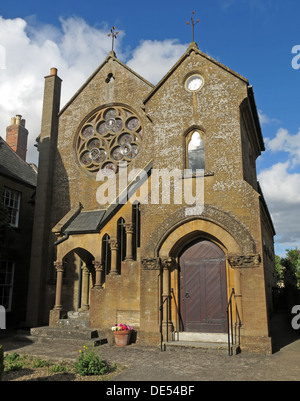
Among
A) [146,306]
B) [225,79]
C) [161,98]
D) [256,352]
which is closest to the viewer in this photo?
[256,352]

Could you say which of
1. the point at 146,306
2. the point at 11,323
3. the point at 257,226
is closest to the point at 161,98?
the point at 257,226

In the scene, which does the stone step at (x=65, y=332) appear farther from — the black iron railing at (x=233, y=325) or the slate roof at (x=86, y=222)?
the black iron railing at (x=233, y=325)

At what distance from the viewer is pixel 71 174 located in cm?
1684

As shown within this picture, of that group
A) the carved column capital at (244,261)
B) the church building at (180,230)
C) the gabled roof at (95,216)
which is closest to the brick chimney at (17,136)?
the church building at (180,230)

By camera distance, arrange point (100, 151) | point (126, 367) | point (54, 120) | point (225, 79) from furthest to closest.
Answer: point (54, 120), point (100, 151), point (225, 79), point (126, 367)

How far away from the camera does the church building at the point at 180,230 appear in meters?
10.7

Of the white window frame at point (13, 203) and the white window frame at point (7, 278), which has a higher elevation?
the white window frame at point (13, 203)

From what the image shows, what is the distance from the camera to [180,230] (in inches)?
455

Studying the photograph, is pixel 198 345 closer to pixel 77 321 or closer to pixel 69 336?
pixel 69 336

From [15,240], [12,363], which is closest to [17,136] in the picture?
[15,240]

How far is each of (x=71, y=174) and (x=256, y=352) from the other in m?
11.3

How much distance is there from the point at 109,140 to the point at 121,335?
30.1ft

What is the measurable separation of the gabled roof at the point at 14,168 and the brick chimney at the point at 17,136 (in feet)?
10.1

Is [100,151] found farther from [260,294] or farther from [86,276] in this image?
[260,294]
